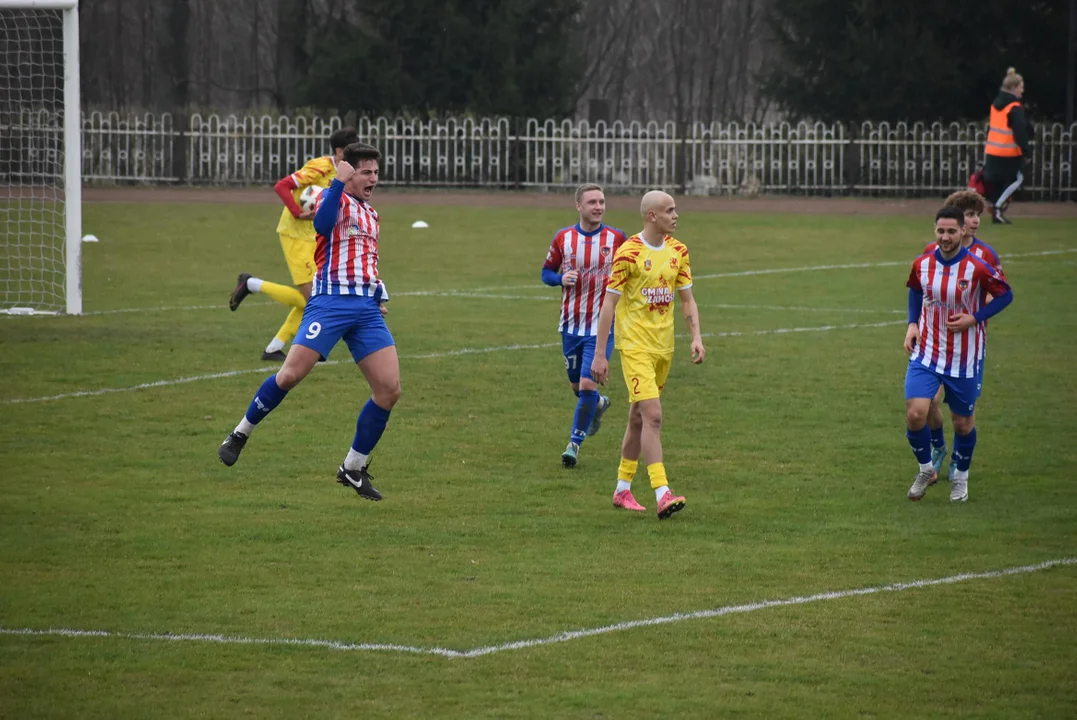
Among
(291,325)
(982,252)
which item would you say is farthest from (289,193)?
(982,252)

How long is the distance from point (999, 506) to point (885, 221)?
20840 mm

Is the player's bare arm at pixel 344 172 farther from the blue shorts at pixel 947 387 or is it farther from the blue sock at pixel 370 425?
Answer: the blue shorts at pixel 947 387

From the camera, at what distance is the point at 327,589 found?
7.19 m

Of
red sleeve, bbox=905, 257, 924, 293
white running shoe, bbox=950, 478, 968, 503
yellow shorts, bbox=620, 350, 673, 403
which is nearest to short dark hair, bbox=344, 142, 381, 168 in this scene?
yellow shorts, bbox=620, 350, 673, 403

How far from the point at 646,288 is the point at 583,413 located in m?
1.70

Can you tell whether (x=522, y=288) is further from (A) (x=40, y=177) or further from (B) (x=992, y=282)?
(B) (x=992, y=282)

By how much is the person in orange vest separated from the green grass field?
10.9m

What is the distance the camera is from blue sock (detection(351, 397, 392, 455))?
895 cm

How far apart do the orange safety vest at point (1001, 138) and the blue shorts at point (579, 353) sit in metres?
18.2

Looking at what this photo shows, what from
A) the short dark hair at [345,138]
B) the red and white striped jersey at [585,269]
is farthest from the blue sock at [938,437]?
the short dark hair at [345,138]

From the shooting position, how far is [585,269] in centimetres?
1049

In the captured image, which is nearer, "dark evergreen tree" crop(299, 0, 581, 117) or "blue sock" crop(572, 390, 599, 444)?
"blue sock" crop(572, 390, 599, 444)

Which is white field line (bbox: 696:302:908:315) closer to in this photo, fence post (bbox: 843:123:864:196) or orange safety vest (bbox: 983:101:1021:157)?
orange safety vest (bbox: 983:101:1021:157)

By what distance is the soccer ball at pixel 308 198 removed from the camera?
13.4 meters
